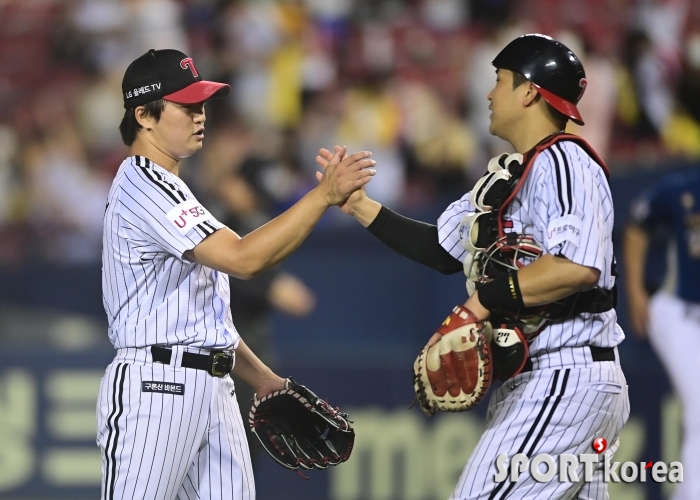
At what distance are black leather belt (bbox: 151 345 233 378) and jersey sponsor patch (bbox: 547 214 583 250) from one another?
122 centimetres

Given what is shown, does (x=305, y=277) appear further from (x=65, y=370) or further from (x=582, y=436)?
(x=582, y=436)

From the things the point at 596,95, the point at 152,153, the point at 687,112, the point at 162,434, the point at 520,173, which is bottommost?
the point at 162,434

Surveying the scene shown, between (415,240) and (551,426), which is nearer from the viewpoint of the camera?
(551,426)

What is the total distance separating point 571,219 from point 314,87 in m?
6.40

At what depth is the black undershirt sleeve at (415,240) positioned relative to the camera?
423cm

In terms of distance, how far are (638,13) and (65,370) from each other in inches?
230

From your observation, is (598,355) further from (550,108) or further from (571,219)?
(550,108)

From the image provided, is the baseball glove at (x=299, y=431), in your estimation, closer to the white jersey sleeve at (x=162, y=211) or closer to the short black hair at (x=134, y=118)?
the white jersey sleeve at (x=162, y=211)

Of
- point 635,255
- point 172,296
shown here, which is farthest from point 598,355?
point 635,255

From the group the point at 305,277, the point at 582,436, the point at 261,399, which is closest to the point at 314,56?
the point at 305,277

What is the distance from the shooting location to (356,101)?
371 inches

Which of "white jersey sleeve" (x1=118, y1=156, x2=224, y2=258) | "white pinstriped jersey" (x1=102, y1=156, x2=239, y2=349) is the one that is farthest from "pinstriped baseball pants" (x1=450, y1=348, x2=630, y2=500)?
"white jersey sleeve" (x1=118, y1=156, x2=224, y2=258)

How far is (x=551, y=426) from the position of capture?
356 cm

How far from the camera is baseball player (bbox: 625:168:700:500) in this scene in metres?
6.15
